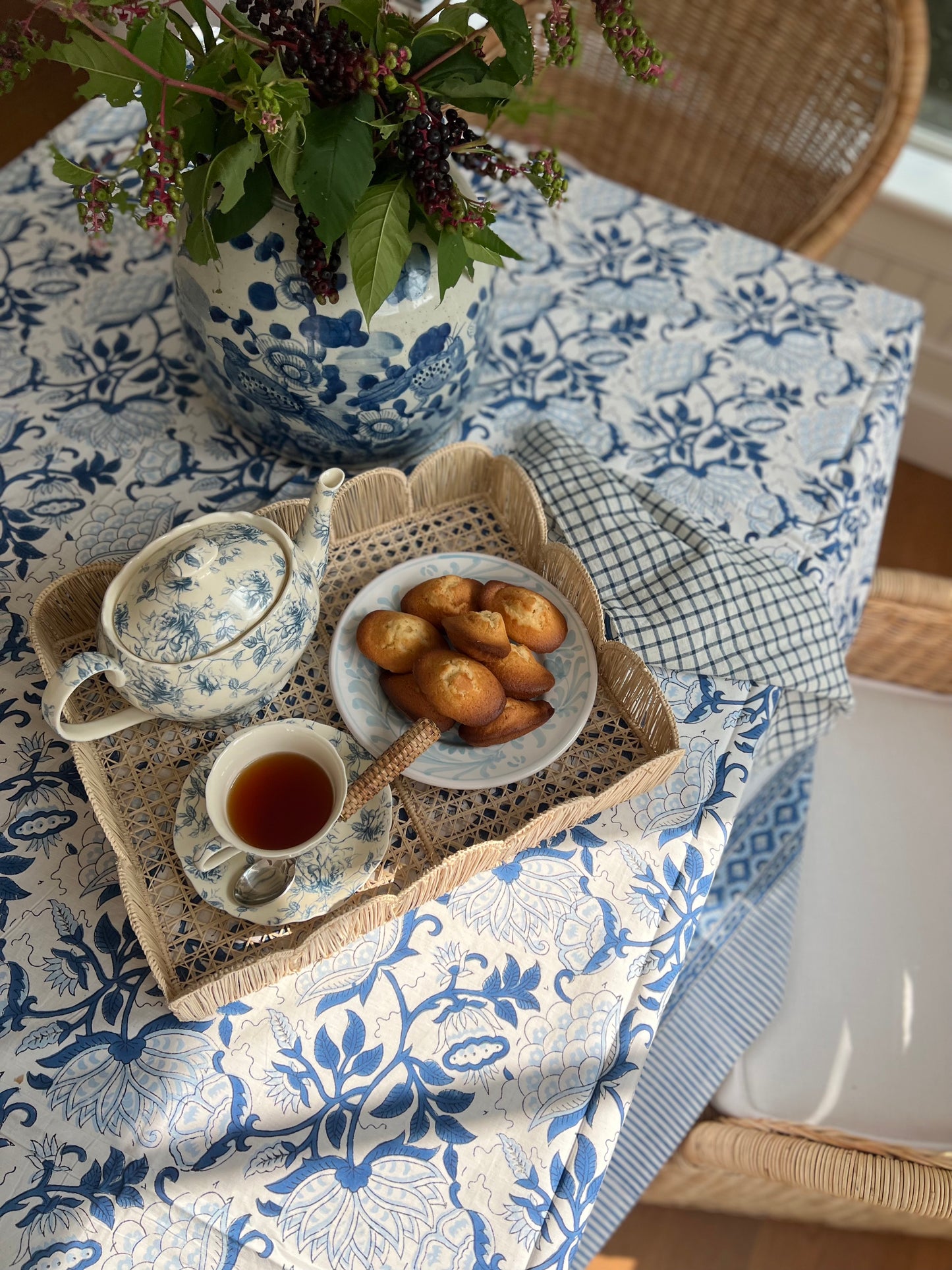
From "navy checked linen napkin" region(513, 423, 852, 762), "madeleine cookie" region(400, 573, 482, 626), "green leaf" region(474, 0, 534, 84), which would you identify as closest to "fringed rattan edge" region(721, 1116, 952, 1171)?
"navy checked linen napkin" region(513, 423, 852, 762)

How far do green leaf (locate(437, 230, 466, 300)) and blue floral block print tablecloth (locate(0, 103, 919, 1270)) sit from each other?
0.28 m

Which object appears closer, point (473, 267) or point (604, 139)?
point (473, 267)

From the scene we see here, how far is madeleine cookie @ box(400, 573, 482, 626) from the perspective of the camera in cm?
75

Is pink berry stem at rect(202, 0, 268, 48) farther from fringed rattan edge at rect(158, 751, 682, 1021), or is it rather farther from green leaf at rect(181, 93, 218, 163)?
fringed rattan edge at rect(158, 751, 682, 1021)

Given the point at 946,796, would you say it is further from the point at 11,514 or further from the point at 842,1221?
the point at 11,514

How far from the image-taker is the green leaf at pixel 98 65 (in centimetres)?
59

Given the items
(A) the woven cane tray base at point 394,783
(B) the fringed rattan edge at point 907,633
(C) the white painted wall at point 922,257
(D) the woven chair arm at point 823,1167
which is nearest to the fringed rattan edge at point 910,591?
(B) the fringed rattan edge at point 907,633

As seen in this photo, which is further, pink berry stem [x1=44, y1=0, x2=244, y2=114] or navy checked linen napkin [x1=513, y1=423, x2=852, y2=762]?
navy checked linen napkin [x1=513, y1=423, x2=852, y2=762]

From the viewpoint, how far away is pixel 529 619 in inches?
29.1

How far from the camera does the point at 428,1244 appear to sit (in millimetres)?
569

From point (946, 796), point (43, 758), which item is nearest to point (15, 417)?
point (43, 758)

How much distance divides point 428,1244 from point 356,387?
2.03ft

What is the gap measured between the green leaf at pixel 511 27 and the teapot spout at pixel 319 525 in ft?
1.03

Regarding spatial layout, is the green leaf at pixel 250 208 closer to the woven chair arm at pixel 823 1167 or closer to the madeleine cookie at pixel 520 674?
the madeleine cookie at pixel 520 674
